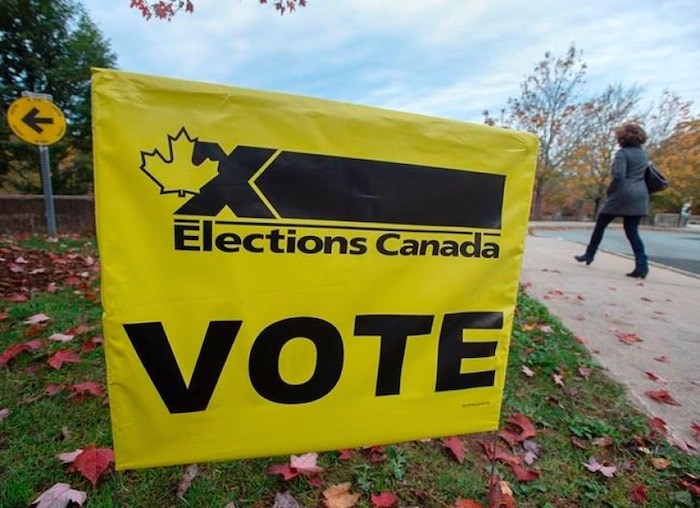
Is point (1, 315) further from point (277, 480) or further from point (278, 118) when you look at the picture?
point (278, 118)

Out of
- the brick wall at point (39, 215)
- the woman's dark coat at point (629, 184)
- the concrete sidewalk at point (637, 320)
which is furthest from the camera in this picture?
the brick wall at point (39, 215)

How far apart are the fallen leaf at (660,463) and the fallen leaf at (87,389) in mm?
2429

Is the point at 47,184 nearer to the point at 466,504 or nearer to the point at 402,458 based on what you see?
the point at 402,458

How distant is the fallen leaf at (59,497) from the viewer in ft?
4.03

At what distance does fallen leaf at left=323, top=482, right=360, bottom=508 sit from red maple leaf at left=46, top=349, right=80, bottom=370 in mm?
1517

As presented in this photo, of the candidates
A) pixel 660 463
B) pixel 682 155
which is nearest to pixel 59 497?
pixel 660 463

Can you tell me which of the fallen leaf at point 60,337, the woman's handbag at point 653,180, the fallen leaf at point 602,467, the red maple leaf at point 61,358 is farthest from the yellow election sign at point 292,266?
the woman's handbag at point 653,180

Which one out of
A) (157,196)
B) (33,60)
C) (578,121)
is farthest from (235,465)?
(578,121)

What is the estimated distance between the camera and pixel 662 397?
211 cm

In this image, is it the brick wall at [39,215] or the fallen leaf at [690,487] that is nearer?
the fallen leaf at [690,487]

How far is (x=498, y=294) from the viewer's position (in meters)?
1.36

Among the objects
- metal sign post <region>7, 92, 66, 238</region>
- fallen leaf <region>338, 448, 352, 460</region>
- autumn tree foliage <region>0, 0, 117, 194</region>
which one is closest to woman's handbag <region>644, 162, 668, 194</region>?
fallen leaf <region>338, 448, 352, 460</region>

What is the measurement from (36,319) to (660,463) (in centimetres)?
336

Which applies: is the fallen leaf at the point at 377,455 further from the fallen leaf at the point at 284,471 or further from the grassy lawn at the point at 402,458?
the fallen leaf at the point at 284,471
